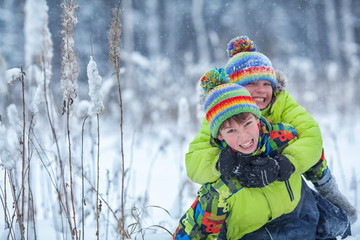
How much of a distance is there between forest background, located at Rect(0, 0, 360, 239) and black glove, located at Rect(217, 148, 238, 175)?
415mm

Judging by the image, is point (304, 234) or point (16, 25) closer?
point (304, 234)

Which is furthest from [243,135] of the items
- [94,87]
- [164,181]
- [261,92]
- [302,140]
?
[164,181]

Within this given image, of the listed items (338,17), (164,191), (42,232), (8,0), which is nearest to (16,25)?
(8,0)

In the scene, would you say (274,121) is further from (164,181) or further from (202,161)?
(164,181)

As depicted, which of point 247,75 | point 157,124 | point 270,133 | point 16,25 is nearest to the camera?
point 270,133

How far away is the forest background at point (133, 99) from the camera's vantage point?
3.97 ft

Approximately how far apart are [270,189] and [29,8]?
115 cm

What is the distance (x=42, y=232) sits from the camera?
156 cm

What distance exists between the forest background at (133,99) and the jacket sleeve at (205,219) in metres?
0.30

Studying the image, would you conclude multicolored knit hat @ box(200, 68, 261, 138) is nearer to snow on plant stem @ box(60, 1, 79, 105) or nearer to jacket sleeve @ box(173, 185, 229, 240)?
jacket sleeve @ box(173, 185, 229, 240)

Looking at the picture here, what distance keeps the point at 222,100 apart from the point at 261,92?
0.41 metres

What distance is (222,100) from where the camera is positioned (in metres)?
1.07

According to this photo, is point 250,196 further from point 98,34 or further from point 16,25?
point 16,25

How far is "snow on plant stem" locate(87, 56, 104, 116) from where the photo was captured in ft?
3.49
